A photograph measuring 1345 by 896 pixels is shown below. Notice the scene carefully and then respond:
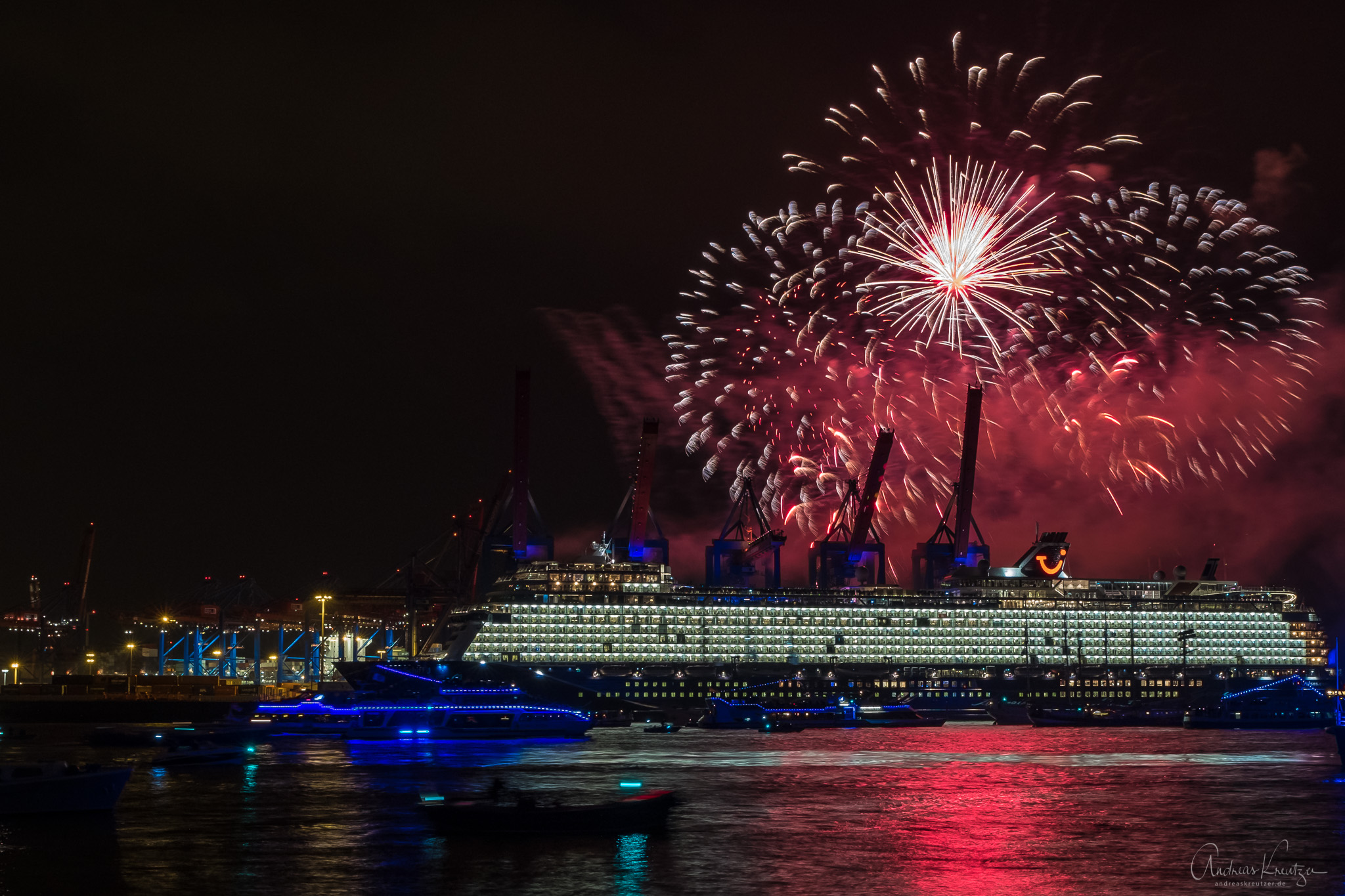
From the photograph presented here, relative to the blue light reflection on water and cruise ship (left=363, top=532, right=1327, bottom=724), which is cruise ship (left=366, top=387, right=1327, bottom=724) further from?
the blue light reflection on water

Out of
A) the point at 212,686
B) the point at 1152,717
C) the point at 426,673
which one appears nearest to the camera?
the point at 426,673

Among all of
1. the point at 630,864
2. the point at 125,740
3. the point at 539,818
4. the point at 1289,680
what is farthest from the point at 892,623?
the point at 630,864

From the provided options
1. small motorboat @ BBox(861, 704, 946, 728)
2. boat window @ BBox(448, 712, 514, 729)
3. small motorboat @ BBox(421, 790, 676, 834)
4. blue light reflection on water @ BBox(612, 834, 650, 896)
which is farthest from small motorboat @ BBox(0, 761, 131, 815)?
small motorboat @ BBox(861, 704, 946, 728)

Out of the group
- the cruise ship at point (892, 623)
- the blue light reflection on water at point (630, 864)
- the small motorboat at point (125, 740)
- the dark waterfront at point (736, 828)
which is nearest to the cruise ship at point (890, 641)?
the cruise ship at point (892, 623)

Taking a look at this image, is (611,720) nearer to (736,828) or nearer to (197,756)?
(197,756)

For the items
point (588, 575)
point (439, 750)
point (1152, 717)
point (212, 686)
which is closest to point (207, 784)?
point (439, 750)

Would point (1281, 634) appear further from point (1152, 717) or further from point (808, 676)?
point (808, 676)

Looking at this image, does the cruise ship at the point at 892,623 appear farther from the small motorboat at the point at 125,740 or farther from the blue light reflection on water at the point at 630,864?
the blue light reflection on water at the point at 630,864
